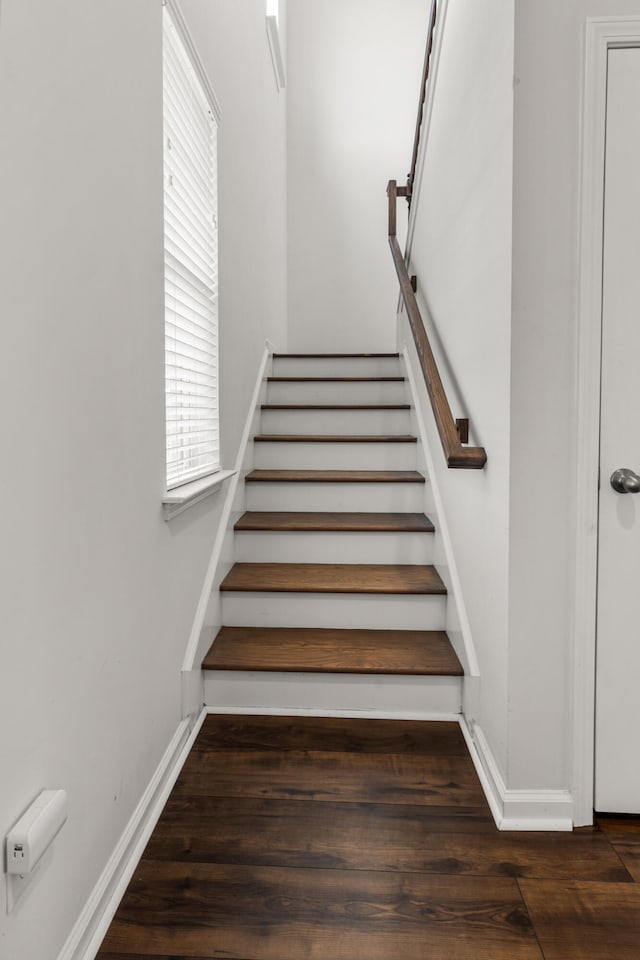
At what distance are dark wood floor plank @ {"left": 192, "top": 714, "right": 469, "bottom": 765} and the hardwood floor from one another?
0.07ft

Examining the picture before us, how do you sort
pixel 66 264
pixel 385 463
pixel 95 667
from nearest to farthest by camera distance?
pixel 66 264 → pixel 95 667 → pixel 385 463

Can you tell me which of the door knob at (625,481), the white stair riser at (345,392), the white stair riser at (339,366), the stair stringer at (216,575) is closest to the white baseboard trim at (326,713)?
the stair stringer at (216,575)

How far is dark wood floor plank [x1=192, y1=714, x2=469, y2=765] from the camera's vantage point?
1.79m

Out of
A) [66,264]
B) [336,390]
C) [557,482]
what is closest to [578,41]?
[557,482]

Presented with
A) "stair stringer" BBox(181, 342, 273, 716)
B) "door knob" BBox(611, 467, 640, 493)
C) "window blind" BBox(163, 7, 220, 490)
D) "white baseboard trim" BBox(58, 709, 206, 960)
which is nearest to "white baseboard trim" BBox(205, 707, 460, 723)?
"stair stringer" BBox(181, 342, 273, 716)

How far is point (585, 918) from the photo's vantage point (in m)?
1.22

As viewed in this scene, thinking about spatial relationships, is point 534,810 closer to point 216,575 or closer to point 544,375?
point 544,375

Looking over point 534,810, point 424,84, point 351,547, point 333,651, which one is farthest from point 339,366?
point 534,810

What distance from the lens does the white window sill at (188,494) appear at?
5.26 feet

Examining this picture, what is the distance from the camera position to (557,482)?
1473mm

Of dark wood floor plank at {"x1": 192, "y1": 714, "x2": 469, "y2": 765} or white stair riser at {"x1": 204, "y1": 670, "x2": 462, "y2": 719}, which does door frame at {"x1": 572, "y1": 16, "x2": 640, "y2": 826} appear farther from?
white stair riser at {"x1": 204, "y1": 670, "x2": 462, "y2": 719}

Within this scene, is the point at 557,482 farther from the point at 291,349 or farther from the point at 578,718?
the point at 291,349

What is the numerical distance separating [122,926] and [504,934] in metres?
0.74

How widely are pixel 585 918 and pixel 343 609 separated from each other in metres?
1.16
